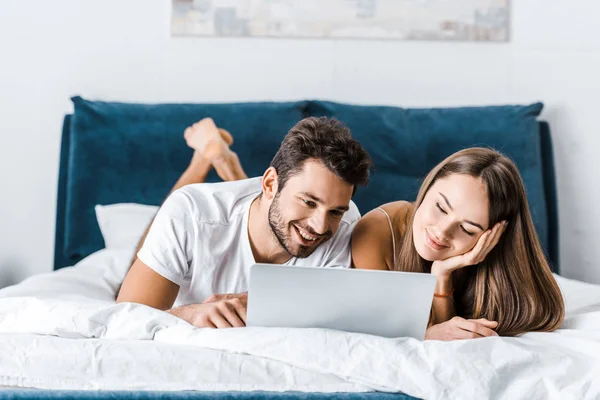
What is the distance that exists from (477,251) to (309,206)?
16.6 inches

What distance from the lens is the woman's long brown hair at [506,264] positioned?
72.1 inches

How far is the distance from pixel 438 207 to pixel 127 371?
877 mm

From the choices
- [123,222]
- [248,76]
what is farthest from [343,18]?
[123,222]

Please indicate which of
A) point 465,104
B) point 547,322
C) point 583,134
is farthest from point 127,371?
point 583,134

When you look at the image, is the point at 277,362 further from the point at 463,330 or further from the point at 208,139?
the point at 208,139

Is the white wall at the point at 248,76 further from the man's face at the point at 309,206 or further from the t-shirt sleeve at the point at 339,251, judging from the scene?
the man's face at the point at 309,206

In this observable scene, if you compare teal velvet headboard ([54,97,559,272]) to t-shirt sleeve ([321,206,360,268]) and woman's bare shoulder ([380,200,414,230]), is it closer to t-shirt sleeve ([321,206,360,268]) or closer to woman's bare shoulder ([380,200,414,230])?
woman's bare shoulder ([380,200,414,230])

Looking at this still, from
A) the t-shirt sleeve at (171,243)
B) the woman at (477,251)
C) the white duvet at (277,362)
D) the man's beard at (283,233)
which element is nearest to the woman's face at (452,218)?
the woman at (477,251)

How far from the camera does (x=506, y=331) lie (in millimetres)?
1831

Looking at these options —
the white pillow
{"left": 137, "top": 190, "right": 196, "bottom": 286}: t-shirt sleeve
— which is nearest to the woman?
{"left": 137, "top": 190, "right": 196, "bottom": 286}: t-shirt sleeve

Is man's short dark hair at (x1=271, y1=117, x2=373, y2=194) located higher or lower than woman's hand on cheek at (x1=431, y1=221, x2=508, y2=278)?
higher

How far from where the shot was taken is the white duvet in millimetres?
1364

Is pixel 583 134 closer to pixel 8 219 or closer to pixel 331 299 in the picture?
pixel 331 299

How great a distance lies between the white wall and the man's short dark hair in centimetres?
127
